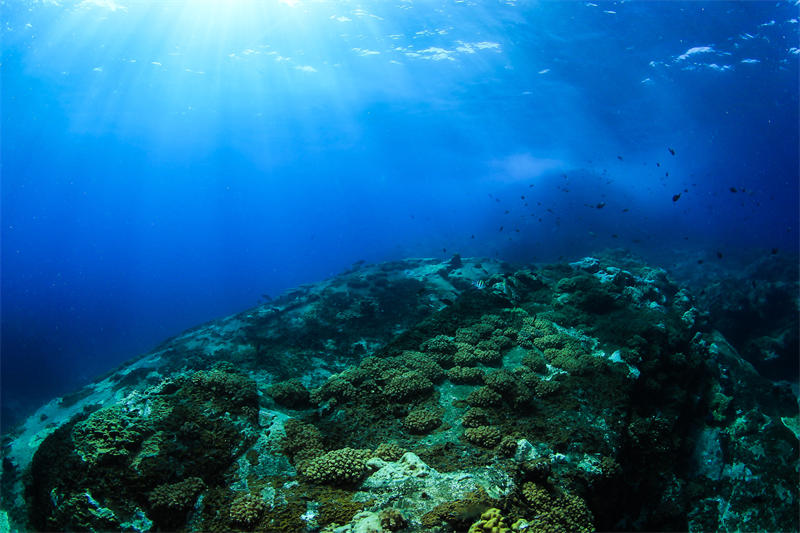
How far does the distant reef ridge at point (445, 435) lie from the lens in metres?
4.65

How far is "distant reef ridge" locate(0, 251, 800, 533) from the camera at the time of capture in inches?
183

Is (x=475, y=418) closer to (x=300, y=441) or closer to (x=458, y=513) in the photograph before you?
(x=458, y=513)

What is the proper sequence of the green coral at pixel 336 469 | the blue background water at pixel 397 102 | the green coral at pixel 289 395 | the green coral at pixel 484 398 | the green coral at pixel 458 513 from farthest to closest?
the blue background water at pixel 397 102 < the green coral at pixel 289 395 < the green coral at pixel 484 398 < the green coral at pixel 336 469 < the green coral at pixel 458 513

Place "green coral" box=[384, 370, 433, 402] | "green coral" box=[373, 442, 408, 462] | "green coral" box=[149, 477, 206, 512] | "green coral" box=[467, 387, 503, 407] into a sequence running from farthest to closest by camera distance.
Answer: "green coral" box=[384, 370, 433, 402]
"green coral" box=[467, 387, 503, 407]
"green coral" box=[373, 442, 408, 462]
"green coral" box=[149, 477, 206, 512]

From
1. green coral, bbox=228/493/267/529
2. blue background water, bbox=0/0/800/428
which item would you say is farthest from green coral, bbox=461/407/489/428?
blue background water, bbox=0/0/800/428

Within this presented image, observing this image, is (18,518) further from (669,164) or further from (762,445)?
(669,164)

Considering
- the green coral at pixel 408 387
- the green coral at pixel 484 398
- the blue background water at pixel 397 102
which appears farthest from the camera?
the blue background water at pixel 397 102

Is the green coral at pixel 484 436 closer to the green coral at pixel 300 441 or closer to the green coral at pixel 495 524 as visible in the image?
the green coral at pixel 495 524

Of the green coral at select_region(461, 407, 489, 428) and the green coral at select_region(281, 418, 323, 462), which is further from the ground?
the green coral at select_region(281, 418, 323, 462)

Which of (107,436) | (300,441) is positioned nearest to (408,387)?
(300,441)

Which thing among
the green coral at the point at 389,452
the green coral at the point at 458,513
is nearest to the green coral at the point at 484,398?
the green coral at the point at 389,452

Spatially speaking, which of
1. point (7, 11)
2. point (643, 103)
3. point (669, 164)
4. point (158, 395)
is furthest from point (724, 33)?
point (669, 164)

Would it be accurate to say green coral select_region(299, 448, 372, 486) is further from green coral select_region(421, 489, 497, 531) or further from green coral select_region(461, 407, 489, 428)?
green coral select_region(461, 407, 489, 428)

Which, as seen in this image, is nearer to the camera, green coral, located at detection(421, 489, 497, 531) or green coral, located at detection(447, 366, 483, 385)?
green coral, located at detection(421, 489, 497, 531)
